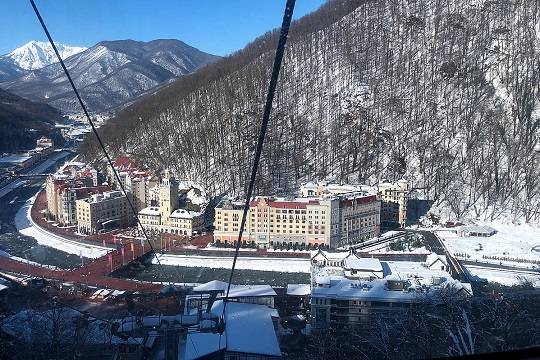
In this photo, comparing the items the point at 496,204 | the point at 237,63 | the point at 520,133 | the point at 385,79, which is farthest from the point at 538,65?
the point at 237,63

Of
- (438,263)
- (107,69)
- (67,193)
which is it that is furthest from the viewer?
(67,193)

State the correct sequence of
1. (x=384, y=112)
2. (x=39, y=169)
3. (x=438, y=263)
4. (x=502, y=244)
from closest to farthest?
(x=438, y=263) < (x=502, y=244) < (x=384, y=112) < (x=39, y=169)

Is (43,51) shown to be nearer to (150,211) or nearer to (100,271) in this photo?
(100,271)

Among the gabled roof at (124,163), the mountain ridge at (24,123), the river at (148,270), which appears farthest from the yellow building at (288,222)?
the mountain ridge at (24,123)

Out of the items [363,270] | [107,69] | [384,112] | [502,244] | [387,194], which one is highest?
[384,112]

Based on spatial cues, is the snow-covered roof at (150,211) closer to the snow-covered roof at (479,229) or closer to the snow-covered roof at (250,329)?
Answer: the snow-covered roof at (250,329)

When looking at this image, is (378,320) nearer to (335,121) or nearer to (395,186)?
(395,186)

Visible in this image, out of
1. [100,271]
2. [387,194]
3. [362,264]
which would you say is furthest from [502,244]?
[100,271]
